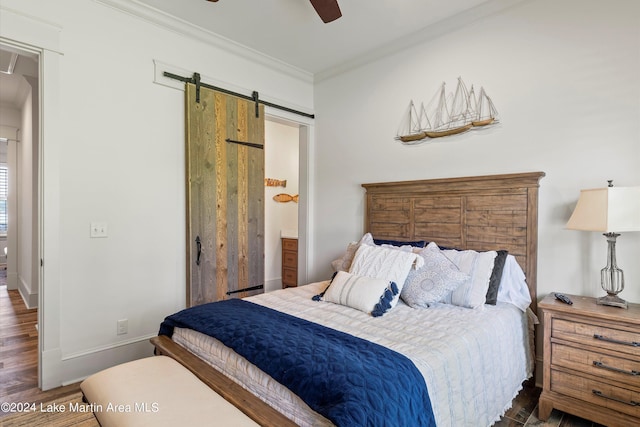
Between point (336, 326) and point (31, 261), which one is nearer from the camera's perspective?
point (336, 326)

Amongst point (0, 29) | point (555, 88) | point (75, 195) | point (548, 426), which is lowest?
point (548, 426)

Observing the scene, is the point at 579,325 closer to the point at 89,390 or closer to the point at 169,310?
the point at 89,390

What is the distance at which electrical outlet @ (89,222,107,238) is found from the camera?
2.48m

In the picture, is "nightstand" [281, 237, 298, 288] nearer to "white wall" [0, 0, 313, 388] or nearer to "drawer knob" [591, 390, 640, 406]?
"white wall" [0, 0, 313, 388]

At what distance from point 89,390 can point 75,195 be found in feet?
4.89

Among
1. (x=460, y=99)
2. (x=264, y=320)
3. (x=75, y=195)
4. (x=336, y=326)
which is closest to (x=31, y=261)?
(x=75, y=195)

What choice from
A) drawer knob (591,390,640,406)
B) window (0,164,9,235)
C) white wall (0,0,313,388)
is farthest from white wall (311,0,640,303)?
window (0,164,9,235)

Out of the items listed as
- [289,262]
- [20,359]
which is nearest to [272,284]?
[289,262]

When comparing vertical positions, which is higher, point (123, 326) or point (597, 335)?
point (597, 335)

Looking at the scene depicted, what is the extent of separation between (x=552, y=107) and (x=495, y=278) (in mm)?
1278

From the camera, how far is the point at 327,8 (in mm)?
2227

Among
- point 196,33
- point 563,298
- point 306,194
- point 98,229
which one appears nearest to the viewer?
point 563,298

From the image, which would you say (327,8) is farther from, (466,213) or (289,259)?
(289,259)

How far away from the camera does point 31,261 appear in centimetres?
415
